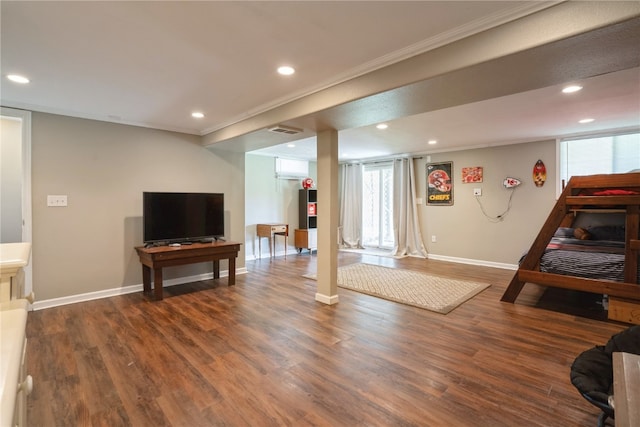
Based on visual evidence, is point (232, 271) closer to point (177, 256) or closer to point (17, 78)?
point (177, 256)

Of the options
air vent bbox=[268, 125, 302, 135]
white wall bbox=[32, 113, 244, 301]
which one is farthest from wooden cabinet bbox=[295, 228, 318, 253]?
air vent bbox=[268, 125, 302, 135]

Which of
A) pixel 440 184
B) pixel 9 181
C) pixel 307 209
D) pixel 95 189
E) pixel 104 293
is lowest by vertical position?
pixel 104 293

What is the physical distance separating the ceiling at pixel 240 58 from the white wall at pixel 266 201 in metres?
2.52

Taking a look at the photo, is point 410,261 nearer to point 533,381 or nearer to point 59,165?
point 533,381

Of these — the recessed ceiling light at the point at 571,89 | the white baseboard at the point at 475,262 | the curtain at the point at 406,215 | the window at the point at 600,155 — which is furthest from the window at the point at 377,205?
the recessed ceiling light at the point at 571,89

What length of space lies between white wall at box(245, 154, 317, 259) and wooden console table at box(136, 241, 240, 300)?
2.10 m

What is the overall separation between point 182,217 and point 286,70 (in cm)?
268

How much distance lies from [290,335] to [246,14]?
250cm

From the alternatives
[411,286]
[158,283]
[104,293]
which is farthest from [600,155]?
[104,293]

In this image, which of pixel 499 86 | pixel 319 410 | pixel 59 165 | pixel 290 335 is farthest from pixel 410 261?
pixel 59 165

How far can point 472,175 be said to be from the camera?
588 cm

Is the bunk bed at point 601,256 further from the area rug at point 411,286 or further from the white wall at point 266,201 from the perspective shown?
the white wall at point 266,201

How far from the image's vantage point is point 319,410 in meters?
1.78

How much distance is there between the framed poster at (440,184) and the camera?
6215mm
